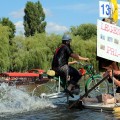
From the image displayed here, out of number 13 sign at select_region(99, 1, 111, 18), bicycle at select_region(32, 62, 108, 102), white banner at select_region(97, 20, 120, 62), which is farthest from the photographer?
bicycle at select_region(32, 62, 108, 102)

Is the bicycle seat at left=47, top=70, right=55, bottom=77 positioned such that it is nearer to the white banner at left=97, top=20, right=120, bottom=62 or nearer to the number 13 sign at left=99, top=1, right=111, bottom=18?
the white banner at left=97, top=20, right=120, bottom=62

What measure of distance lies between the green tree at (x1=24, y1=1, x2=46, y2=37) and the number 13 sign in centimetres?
6882

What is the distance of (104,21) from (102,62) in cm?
117

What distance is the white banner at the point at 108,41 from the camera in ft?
33.7

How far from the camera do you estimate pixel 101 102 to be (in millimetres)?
11242

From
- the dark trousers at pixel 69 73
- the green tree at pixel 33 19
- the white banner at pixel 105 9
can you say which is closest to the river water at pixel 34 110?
the dark trousers at pixel 69 73

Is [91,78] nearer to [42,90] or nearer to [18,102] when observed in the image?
[42,90]

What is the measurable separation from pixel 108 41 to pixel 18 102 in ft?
11.9

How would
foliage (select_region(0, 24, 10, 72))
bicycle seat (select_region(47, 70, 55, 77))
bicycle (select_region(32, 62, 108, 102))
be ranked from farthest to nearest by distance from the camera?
foliage (select_region(0, 24, 10, 72))
bicycle (select_region(32, 62, 108, 102))
bicycle seat (select_region(47, 70, 55, 77))

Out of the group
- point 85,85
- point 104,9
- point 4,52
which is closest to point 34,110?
point 85,85

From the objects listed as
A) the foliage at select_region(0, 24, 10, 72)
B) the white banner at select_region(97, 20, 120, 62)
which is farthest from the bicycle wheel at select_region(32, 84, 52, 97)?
the foliage at select_region(0, 24, 10, 72)

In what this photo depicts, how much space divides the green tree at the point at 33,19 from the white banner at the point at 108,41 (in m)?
69.0

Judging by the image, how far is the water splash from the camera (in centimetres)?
1152

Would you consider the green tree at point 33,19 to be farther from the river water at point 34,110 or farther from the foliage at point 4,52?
the river water at point 34,110
